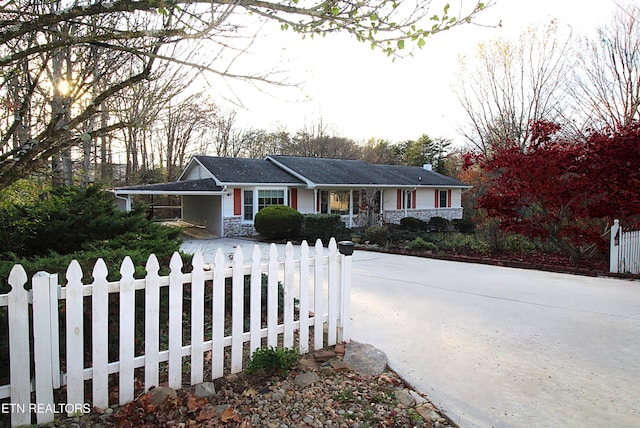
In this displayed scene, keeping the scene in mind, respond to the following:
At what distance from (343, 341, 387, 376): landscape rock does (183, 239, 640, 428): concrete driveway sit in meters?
0.15

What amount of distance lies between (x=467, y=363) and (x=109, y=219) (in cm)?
515

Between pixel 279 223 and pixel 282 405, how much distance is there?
12.5 meters

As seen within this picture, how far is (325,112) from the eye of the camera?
1396 inches

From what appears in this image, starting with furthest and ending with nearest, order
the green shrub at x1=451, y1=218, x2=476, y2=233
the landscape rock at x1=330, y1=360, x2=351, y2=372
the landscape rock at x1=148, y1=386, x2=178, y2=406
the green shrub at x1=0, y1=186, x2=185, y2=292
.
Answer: the green shrub at x1=451, y1=218, x2=476, y2=233 < the green shrub at x1=0, y1=186, x2=185, y2=292 < the landscape rock at x1=330, y1=360, x2=351, y2=372 < the landscape rock at x1=148, y1=386, x2=178, y2=406

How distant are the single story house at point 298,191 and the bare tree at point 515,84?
6015 mm

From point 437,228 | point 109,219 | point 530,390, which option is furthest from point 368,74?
point 437,228

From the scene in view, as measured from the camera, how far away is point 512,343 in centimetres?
412

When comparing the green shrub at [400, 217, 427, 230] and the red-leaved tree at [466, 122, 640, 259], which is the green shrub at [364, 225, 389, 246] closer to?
the red-leaved tree at [466, 122, 640, 259]

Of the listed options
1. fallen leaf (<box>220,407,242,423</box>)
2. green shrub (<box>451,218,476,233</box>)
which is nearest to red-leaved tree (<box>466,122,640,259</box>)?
fallen leaf (<box>220,407,242,423</box>)

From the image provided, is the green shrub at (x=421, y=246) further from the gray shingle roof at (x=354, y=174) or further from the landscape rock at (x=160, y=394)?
the landscape rock at (x=160, y=394)

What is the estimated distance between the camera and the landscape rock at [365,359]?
3.41 metres

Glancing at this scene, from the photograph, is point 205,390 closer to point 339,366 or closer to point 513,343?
point 339,366

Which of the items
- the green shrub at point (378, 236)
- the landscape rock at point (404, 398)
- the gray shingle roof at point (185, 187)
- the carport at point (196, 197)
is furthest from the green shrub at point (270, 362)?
the gray shingle roof at point (185, 187)

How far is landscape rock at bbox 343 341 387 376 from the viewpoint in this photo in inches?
134
